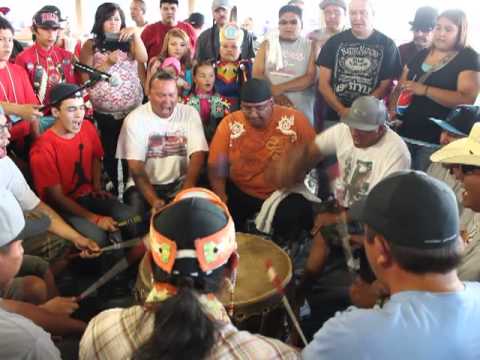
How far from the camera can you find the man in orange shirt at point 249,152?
10.1 feet

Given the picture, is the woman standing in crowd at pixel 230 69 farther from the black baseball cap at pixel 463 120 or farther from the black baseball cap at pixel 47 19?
the black baseball cap at pixel 463 120

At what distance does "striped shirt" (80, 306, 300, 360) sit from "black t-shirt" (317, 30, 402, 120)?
2379 millimetres

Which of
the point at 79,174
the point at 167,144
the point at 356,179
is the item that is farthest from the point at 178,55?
the point at 356,179

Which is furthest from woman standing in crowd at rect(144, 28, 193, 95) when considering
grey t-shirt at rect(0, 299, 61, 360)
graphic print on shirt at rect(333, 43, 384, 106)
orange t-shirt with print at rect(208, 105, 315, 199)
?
grey t-shirt at rect(0, 299, 61, 360)

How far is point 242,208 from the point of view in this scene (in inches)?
123

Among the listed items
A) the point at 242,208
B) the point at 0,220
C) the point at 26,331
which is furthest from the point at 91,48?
the point at 26,331

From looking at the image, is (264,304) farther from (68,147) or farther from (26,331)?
(68,147)

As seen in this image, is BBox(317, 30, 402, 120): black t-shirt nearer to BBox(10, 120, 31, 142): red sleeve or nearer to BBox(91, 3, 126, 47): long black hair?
BBox(91, 3, 126, 47): long black hair

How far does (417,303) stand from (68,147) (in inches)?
89.5

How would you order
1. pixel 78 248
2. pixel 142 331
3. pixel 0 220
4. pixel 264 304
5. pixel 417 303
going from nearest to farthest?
pixel 417 303
pixel 142 331
pixel 0 220
pixel 264 304
pixel 78 248

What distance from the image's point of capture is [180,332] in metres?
1.06

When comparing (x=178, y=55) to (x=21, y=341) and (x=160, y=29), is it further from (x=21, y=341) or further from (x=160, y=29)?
(x=21, y=341)

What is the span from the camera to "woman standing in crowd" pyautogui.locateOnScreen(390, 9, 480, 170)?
285cm

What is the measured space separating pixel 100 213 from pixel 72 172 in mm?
291
